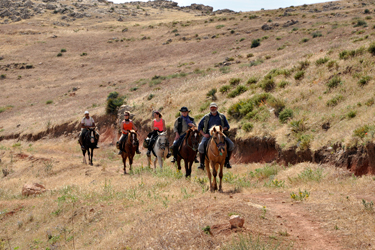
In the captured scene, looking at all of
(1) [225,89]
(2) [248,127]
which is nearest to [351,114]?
(2) [248,127]

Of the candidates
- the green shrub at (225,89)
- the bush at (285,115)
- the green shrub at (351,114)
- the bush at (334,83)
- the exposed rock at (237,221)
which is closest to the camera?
the exposed rock at (237,221)

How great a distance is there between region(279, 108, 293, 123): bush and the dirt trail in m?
7.41

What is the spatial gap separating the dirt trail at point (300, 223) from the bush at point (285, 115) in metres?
7.41

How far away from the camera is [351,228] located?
657 cm

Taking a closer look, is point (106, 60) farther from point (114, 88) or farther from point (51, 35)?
point (51, 35)

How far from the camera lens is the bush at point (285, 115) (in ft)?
52.8

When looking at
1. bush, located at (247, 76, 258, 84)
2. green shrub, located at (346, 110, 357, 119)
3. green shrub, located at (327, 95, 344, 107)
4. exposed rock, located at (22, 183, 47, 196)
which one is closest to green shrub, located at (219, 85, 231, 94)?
bush, located at (247, 76, 258, 84)

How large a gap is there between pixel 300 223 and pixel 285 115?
9686 millimetres

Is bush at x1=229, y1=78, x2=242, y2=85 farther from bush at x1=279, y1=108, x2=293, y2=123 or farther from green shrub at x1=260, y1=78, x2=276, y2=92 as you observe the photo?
bush at x1=279, y1=108, x2=293, y2=123

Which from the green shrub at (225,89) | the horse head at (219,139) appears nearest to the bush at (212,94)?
the green shrub at (225,89)

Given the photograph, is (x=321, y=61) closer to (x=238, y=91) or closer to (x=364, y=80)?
(x=364, y=80)

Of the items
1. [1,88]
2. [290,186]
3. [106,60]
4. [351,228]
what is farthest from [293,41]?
[1,88]

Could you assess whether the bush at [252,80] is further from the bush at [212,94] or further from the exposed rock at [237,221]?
the exposed rock at [237,221]

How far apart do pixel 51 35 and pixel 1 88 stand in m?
29.7
